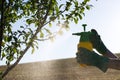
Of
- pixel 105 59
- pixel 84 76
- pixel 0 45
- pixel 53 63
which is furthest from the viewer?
pixel 53 63

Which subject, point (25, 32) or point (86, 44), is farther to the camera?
point (25, 32)

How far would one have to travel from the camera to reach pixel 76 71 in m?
28.6

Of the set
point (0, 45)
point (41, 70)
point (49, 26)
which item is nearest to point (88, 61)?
point (0, 45)

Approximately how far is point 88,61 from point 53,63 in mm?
31291

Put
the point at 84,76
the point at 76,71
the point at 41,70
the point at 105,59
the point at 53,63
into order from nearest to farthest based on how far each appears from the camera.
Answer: the point at 105,59, the point at 84,76, the point at 76,71, the point at 41,70, the point at 53,63

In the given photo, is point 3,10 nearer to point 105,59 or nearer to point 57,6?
point 57,6

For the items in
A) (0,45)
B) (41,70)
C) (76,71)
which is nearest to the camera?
(0,45)

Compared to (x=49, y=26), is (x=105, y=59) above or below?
above

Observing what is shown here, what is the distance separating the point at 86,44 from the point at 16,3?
2.89m

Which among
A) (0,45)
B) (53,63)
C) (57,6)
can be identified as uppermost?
(57,6)

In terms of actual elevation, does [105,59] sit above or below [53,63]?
above

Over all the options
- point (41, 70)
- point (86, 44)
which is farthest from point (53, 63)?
point (86, 44)

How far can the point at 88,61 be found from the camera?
3053 mm

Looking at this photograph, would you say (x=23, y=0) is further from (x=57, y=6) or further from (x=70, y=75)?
(x=70, y=75)
